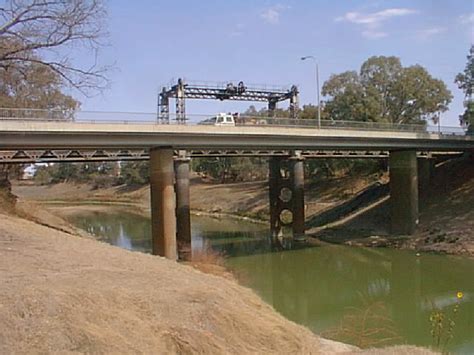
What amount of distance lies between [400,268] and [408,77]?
37351 mm

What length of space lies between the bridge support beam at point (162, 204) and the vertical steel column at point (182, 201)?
440 centimetres

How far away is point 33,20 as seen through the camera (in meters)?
21.7

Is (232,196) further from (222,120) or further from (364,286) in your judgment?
(364,286)

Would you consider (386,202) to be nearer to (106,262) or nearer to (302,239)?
(302,239)

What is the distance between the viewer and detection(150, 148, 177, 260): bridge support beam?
28516 mm

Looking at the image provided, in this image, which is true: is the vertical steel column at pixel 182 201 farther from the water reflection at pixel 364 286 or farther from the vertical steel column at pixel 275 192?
the vertical steel column at pixel 275 192

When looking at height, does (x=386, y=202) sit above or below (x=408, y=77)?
below

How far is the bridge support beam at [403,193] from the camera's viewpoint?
39781mm

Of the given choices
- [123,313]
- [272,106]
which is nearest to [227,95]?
[272,106]

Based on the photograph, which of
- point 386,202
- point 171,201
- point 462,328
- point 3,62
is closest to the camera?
point 462,328

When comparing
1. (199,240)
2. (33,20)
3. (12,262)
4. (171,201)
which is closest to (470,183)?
(199,240)

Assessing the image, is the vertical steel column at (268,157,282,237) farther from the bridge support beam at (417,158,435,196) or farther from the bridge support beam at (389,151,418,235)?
the bridge support beam at (417,158,435,196)

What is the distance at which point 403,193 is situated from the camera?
4072cm

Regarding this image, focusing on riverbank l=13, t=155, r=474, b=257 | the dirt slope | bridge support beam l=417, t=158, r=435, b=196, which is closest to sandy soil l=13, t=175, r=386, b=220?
riverbank l=13, t=155, r=474, b=257
